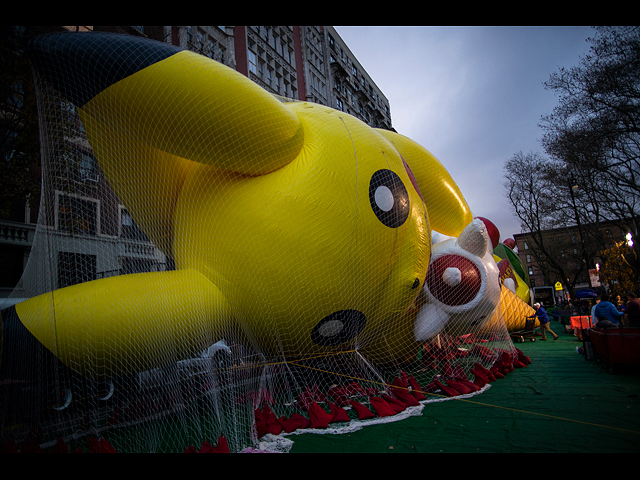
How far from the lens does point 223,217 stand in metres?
4.08

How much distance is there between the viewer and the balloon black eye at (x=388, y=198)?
4.47m

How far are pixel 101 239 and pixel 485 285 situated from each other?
542 cm

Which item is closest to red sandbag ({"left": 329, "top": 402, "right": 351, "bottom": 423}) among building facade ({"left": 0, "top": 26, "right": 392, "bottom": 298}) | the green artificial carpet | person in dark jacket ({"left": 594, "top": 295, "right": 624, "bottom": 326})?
the green artificial carpet

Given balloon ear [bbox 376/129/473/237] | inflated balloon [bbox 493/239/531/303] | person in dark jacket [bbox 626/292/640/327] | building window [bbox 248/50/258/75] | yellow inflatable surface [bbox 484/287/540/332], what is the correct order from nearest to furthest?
balloon ear [bbox 376/129/473/237], person in dark jacket [bbox 626/292/640/327], yellow inflatable surface [bbox 484/287/540/332], inflated balloon [bbox 493/239/531/303], building window [bbox 248/50/258/75]

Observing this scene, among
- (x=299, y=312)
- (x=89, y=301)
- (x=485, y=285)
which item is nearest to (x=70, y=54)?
(x=89, y=301)

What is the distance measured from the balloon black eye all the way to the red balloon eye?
4.51 feet

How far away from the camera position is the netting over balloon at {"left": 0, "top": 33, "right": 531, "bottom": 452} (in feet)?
A: 11.3

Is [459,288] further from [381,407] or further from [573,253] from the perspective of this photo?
[573,253]

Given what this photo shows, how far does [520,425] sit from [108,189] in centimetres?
522

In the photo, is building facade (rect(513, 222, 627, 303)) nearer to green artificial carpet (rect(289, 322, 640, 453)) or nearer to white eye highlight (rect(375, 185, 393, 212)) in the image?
green artificial carpet (rect(289, 322, 640, 453))

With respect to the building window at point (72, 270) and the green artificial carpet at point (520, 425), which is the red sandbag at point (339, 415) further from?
the building window at point (72, 270)

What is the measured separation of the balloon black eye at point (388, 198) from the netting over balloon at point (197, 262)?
22 mm

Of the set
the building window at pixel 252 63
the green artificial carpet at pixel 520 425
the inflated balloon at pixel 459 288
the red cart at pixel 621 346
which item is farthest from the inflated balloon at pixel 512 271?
the building window at pixel 252 63

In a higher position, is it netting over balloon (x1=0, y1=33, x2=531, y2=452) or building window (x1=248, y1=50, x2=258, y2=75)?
building window (x1=248, y1=50, x2=258, y2=75)
